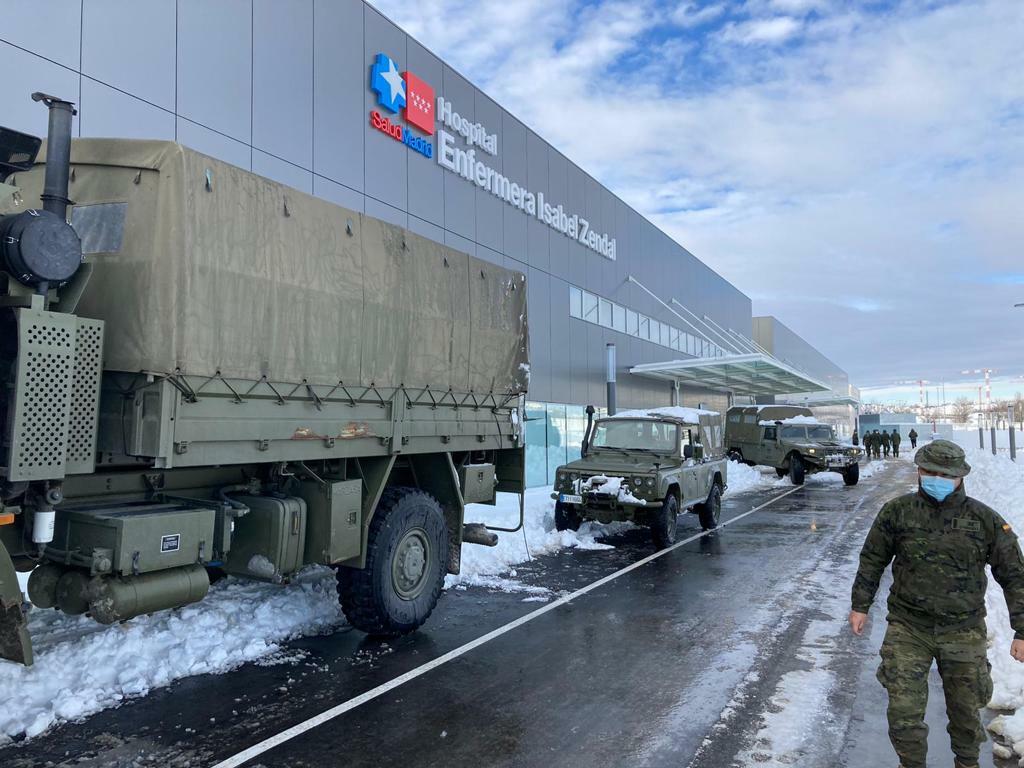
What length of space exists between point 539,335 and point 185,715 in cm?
1538

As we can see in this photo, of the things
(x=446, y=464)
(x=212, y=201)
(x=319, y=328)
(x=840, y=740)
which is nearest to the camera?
(x=840, y=740)

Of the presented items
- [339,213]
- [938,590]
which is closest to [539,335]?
[339,213]

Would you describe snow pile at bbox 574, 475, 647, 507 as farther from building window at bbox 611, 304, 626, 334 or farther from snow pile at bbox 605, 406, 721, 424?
building window at bbox 611, 304, 626, 334

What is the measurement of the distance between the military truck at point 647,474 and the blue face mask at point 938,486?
23.2 feet

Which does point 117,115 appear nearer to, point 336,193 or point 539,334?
point 336,193

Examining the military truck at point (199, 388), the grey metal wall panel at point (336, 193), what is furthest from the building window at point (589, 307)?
the military truck at point (199, 388)

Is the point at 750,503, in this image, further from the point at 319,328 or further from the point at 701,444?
the point at 319,328

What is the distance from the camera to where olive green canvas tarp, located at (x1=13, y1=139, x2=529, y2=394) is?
4562 millimetres

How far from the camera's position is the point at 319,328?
18.7ft

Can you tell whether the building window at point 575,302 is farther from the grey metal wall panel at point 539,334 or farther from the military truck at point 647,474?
the military truck at point 647,474

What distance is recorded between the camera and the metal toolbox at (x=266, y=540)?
5.32 metres

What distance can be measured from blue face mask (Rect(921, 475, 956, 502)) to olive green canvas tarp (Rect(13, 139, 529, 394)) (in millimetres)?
4096

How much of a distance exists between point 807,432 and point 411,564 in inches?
804

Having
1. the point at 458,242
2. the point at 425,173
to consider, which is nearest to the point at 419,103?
the point at 425,173
